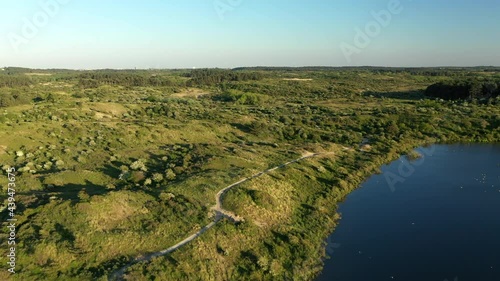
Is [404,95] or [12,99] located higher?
[12,99]

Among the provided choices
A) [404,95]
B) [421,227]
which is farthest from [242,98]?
[421,227]

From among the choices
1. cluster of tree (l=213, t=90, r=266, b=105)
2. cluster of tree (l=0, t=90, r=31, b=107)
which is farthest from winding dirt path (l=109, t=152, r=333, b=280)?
cluster of tree (l=0, t=90, r=31, b=107)

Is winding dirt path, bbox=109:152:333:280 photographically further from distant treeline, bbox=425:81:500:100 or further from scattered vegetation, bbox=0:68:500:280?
distant treeline, bbox=425:81:500:100

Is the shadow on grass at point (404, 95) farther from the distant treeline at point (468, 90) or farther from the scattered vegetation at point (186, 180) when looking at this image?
the scattered vegetation at point (186, 180)

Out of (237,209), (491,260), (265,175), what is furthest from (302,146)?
(491,260)

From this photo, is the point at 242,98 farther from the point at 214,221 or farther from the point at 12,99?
the point at 214,221

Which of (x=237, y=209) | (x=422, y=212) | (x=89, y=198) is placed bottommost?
(x=422, y=212)

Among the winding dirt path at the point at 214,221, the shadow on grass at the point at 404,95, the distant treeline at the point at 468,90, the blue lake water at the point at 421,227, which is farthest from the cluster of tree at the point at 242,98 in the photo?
the winding dirt path at the point at 214,221

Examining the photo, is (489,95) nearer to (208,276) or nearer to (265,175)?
(265,175)

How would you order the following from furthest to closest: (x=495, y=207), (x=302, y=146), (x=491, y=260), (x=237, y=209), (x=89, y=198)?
1. (x=302, y=146)
2. (x=495, y=207)
3. (x=237, y=209)
4. (x=89, y=198)
5. (x=491, y=260)
